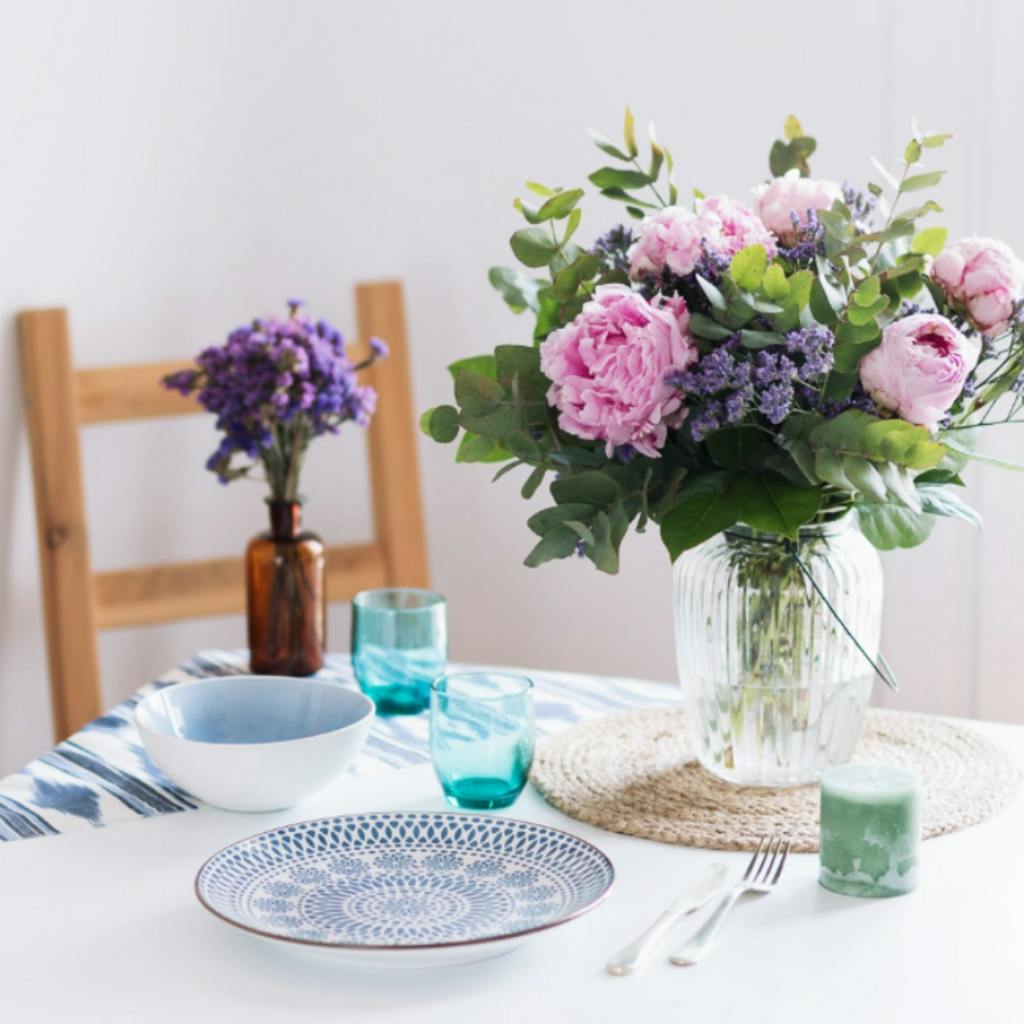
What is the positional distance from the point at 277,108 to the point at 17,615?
82 cm

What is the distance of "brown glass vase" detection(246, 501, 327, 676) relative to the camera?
1.45 m

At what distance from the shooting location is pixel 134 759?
1.24m

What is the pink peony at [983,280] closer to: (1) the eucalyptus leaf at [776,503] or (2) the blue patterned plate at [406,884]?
(1) the eucalyptus leaf at [776,503]

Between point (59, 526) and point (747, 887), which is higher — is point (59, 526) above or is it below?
above

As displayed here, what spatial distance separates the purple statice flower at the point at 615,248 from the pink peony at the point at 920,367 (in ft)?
0.75

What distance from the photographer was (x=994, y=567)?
201 centimetres

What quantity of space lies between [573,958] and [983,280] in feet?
1.80

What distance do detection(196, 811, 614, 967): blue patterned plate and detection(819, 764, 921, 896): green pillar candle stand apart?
0.50ft

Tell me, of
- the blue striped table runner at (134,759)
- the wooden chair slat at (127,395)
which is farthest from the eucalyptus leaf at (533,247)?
the wooden chair slat at (127,395)

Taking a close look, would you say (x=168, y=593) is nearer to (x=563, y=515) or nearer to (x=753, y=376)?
(x=563, y=515)

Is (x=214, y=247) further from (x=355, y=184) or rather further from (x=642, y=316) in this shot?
(x=642, y=316)

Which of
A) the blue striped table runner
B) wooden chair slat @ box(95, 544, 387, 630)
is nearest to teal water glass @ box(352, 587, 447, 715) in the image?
the blue striped table runner

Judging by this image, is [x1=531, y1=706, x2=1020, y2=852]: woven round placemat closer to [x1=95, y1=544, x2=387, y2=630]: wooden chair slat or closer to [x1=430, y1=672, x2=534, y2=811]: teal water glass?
[x1=430, y1=672, x2=534, y2=811]: teal water glass

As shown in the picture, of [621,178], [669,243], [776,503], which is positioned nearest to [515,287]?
[621,178]
